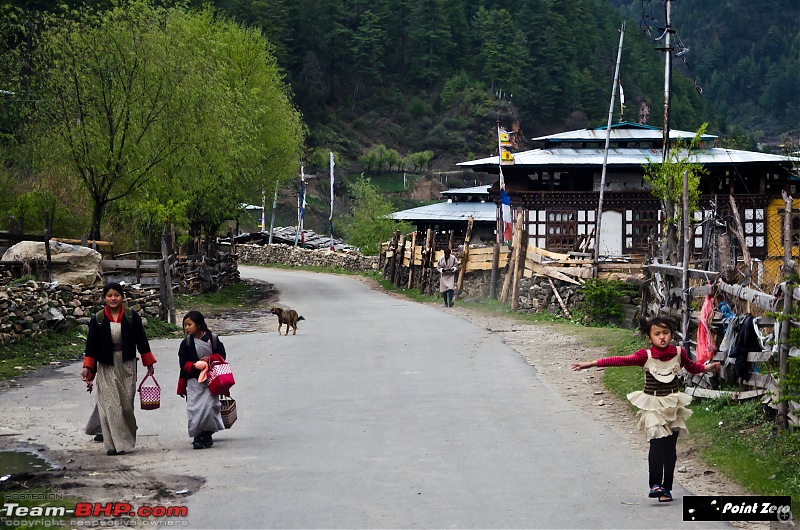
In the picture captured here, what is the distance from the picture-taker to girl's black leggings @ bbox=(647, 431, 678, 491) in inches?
312

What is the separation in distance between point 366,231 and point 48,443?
2261 inches

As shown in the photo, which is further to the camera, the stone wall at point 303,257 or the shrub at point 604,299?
the stone wall at point 303,257

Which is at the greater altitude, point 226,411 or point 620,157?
point 620,157

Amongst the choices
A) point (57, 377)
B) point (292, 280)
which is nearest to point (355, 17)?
point (292, 280)

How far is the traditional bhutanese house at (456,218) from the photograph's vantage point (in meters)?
57.8

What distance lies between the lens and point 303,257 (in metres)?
67.4

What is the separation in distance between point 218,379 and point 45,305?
10.00 metres

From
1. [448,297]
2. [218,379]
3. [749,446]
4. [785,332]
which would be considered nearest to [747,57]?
[448,297]

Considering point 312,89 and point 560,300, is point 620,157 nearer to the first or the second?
point 560,300

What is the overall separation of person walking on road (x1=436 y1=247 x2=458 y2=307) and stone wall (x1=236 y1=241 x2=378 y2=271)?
2721 centimetres

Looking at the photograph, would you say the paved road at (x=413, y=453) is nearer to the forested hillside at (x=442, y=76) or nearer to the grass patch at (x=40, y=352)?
the grass patch at (x=40, y=352)

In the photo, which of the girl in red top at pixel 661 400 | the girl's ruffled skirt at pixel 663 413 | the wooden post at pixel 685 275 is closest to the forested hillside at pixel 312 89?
the wooden post at pixel 685 275

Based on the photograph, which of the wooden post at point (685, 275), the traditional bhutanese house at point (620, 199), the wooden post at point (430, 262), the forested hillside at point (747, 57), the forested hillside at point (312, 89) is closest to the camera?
the wooden post at point (685, 275)

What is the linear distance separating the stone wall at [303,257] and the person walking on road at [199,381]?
159 feet
